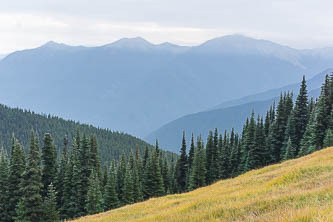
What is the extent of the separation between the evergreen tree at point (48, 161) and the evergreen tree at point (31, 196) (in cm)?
992

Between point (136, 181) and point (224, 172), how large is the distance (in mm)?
22980

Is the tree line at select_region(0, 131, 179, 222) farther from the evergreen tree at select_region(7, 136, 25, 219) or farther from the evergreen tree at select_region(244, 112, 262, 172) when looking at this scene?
the evergreen tree at select_region(244, 112, 262, 172)

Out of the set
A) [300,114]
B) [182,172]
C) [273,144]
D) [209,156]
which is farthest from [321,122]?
[182,172]

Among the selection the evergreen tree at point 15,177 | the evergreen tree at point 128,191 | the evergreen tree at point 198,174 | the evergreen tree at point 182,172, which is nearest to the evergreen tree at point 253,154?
the evergreen tree at point 198,174

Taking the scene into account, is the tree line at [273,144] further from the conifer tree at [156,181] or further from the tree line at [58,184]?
the tree line at [58,184]

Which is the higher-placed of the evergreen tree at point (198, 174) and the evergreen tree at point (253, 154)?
the evergreen tree at point (253, 154)

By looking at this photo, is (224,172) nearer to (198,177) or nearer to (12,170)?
(198,177)

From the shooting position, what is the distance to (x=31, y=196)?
29703 mm

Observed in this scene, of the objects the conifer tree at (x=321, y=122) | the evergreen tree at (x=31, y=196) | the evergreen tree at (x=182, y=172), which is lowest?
the evergreen tree at (x=182, y=172)

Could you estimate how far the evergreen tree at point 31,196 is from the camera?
97.2 ft

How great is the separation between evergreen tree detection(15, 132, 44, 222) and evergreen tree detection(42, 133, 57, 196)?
9918 mm

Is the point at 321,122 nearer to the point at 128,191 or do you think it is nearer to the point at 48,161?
the point at 128,191

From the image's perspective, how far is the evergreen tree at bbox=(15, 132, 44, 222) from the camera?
2964 cm

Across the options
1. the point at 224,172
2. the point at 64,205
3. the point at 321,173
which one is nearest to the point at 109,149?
the point at 224,172
